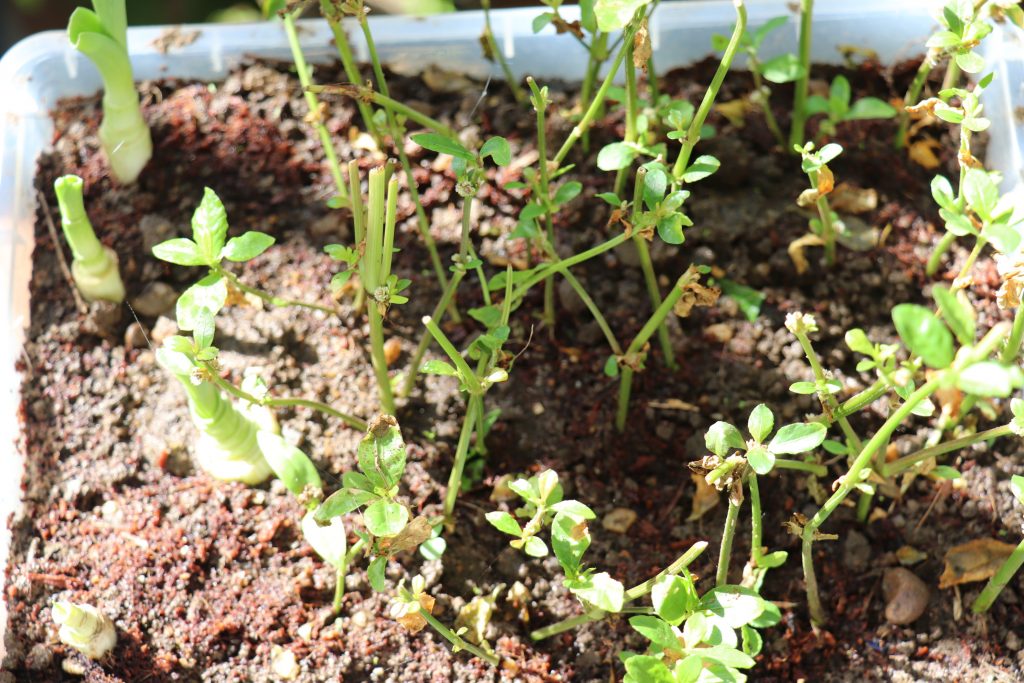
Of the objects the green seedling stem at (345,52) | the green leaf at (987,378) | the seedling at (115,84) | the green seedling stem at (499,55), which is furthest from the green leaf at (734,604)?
the seedling at (115,84)

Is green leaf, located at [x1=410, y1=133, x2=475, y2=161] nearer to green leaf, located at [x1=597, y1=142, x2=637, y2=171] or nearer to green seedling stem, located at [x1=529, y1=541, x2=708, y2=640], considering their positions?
green leaf, located at [x1=597, y1=142, x2=637, y2=171]

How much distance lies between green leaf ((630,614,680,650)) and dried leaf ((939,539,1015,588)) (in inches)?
13.3

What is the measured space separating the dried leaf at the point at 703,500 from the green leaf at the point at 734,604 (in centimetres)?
16

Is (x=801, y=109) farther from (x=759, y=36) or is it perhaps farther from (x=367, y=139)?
(x=367, y=139)

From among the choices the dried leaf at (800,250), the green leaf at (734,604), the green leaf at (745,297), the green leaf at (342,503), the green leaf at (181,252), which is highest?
the green leaf at (181,252)

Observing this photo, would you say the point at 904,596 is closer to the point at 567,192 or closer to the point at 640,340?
the point at 640,340

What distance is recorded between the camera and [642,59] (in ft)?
2.64

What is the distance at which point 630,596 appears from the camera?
2.64 feet

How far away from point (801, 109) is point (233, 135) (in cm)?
66

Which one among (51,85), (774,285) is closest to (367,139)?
(51,85)

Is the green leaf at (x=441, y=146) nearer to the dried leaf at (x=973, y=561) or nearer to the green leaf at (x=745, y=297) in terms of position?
the green leaf at (x=745, y=297)

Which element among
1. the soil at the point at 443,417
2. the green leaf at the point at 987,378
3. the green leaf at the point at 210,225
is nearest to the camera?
the green leaf at the point at 987,378

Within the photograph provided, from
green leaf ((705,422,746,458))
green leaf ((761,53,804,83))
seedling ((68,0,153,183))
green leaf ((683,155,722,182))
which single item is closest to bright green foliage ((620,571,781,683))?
green leaf ((705,422,746,458))

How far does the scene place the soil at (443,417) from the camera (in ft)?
2.94
